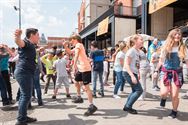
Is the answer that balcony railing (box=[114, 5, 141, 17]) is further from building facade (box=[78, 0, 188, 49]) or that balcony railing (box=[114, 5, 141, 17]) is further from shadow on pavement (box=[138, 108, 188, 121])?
shadow on pavement (box=[138, 108, 188, 121])

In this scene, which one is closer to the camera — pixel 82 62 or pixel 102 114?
pixel 102 114

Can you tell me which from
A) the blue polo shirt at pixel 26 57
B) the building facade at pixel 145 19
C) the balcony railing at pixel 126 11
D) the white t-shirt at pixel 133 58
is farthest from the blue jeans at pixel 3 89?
the balcony railing at pixel 126 11

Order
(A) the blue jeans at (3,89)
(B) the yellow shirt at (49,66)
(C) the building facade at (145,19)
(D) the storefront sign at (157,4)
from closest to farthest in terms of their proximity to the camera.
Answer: (A) the blue jeans at (3,89) → (B) the yellow shirt at (49,66) → (D) the storefront sign at (157,4) → (C) the building facade at (145,19)

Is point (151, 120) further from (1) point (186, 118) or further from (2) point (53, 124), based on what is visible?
(2) point (53, 124)

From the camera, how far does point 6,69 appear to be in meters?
7.04

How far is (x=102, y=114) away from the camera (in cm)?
575

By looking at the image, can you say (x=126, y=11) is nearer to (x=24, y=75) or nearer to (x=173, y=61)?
(x=173, y=61)

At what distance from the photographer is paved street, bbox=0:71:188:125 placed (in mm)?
5148

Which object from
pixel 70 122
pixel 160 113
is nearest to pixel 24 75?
pixel 70 122

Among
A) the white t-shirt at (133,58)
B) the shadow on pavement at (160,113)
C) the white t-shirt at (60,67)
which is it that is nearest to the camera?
the shadow on pavement at (160,113)

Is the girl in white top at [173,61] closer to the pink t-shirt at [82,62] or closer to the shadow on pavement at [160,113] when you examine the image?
the shadow on pavement at [160,113]

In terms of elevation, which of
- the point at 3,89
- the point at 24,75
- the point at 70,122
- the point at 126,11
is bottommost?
the point at 70,122

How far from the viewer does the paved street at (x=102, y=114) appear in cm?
515

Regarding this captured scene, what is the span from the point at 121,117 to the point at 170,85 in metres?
1.22
